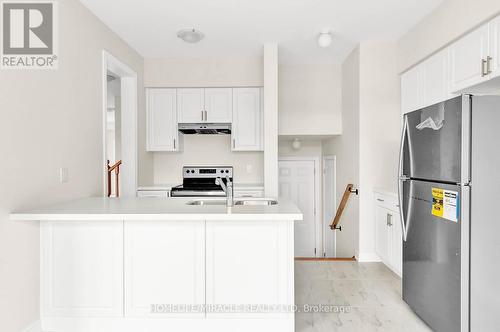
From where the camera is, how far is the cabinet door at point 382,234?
319 cm

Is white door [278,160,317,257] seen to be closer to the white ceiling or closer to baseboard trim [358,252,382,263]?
baseboard trim [358,252,382,263]

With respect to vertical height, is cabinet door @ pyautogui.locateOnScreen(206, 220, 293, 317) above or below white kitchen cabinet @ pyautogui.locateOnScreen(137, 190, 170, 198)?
below

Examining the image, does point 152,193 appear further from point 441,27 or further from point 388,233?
point 441,27

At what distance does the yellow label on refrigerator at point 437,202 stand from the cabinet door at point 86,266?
2107 mm

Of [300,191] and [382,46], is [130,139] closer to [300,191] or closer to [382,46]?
[300,191]

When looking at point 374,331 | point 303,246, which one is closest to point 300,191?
point 303,246

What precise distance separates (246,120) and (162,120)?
1214 millimetres

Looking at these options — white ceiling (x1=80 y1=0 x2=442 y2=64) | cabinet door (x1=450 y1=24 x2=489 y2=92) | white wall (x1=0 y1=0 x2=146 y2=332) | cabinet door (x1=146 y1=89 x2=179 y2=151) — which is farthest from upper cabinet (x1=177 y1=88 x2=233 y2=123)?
cabinet door (x1=450 y1=24 x2=489 y2=92)

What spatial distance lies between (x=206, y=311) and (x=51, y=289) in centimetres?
109

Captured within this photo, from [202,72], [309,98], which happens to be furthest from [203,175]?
[309,98]

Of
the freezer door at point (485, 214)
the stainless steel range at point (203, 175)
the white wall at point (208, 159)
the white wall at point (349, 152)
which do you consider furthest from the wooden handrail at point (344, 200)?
the freezer door at point (485, 214)

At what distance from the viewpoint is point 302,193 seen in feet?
17.5

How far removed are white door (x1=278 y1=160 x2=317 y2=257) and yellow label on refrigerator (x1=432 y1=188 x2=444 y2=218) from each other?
3.26m

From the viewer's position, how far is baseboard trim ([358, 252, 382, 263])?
3.55m
